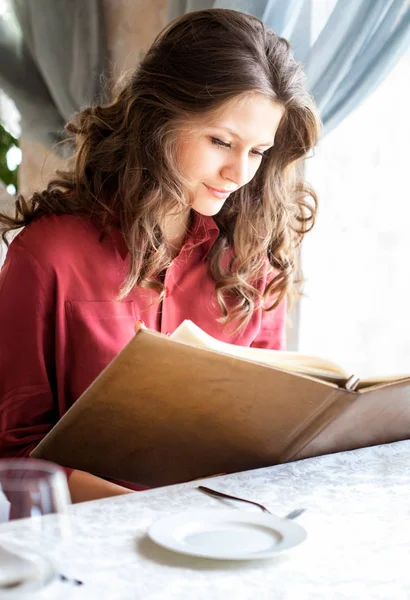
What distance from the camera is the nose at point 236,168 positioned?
68.1 inches

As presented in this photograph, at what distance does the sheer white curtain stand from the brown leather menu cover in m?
1.47

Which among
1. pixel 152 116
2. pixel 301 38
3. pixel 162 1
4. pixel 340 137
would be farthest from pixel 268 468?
pixel 162 1

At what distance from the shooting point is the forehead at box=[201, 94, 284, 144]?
1708 mm

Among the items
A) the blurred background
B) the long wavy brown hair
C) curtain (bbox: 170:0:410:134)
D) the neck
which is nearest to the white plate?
the long wavy brown hair

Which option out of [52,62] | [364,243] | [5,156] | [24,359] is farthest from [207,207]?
[5,156]

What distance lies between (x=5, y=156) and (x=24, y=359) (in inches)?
97.5

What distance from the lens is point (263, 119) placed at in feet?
5.70

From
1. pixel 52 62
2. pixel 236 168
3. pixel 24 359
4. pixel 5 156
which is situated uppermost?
pixel 52 62

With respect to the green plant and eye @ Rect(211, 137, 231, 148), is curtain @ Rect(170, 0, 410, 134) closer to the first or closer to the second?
eye @ Rect(211, 137, 231, 148)

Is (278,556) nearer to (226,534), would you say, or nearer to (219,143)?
(226,534)

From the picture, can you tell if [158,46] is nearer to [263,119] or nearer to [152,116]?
[152,116]

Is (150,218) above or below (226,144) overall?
Result: below

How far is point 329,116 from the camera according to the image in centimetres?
255

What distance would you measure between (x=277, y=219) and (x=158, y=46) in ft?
1.66
